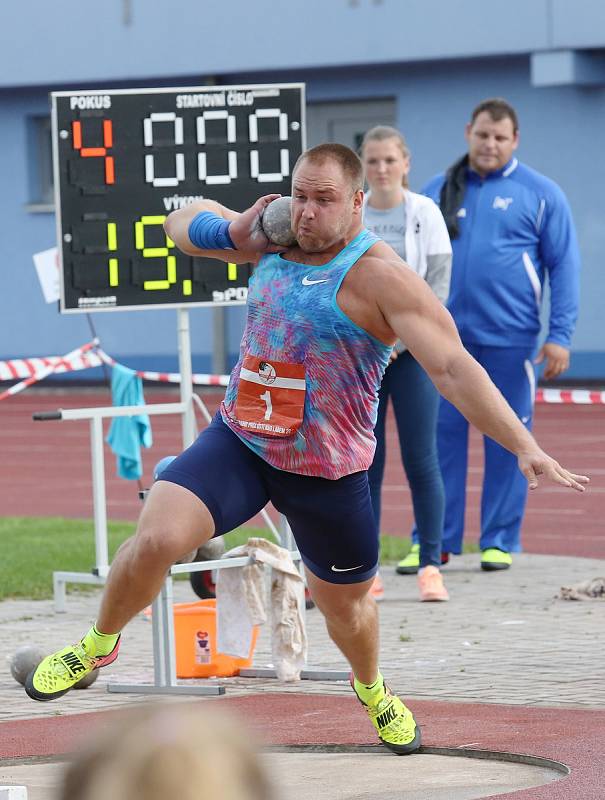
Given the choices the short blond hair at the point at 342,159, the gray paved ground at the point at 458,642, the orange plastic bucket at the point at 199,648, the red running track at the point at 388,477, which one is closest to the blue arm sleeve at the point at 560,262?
the gray paved ground at the point at 458,642

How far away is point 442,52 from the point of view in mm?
26422

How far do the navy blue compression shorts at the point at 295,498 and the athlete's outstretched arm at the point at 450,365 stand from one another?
55cm

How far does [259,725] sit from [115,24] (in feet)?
79.0

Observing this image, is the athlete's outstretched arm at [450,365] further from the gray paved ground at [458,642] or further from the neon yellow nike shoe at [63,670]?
the gray paved ground at [458,642]

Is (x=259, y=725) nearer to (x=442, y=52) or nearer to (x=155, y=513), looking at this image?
(x=155, y=513)

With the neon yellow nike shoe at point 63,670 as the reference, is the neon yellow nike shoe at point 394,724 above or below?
below

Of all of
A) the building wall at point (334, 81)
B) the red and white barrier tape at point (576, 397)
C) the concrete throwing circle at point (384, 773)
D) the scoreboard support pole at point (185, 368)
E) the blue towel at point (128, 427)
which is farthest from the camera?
the building wall at point (334, 81)

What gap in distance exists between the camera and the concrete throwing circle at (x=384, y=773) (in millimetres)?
5062

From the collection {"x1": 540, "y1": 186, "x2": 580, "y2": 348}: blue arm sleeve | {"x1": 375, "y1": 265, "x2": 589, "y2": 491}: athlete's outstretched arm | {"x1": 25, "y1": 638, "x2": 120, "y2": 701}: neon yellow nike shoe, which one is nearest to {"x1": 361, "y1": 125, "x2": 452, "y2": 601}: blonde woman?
{"x1": 540, "y1": 186, "x2": 580, "y2": 348}: blue arm sleeve

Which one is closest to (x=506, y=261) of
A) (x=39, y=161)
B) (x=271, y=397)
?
(x=271, y=397)

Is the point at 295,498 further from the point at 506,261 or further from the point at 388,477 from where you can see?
the point at 388,477

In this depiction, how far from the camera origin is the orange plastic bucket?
7.44 m

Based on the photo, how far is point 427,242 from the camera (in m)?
9.02

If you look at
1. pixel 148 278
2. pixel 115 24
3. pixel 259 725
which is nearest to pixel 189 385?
pixel 148 278
